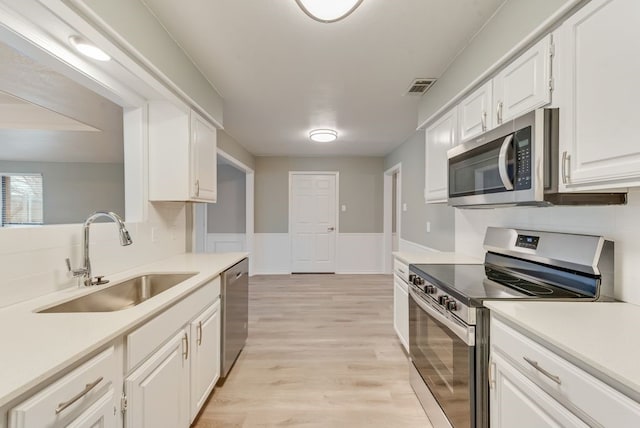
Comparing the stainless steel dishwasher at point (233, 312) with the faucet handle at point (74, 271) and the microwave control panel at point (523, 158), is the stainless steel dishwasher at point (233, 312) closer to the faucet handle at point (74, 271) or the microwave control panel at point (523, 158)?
the faucet handle at point (74, 271)

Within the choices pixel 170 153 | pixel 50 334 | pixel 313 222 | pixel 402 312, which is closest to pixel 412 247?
pixel 402 312

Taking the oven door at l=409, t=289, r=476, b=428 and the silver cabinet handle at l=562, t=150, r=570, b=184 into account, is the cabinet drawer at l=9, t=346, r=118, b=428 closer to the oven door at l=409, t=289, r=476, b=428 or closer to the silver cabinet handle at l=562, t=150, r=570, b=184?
the oven door at l=409, t=289, r=476, b=428

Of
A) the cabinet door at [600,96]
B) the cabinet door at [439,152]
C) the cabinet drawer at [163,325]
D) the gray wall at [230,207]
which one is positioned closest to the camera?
the cabinet door at [600,96]

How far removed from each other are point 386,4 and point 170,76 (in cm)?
142

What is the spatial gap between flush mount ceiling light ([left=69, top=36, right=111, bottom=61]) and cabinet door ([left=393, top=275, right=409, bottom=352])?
2.49 m

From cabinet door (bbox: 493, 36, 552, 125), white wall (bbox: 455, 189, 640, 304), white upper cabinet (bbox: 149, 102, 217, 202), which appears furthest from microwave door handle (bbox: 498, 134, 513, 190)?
white upper cabinet (bbox: 149, 102, 217, 202)

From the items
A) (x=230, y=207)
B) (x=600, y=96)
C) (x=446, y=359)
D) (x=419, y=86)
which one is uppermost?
(x=419, y=86)

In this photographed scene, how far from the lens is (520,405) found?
1.06 metres

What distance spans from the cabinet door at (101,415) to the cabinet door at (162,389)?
76 mm

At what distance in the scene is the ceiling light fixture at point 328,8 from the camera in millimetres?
1307

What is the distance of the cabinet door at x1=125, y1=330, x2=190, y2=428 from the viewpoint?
1.12 meters

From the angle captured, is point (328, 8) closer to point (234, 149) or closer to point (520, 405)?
point (520, 405)

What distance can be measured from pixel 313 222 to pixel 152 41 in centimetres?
451

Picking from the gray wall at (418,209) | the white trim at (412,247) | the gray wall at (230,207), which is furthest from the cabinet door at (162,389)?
the gray wall at (230,207)
